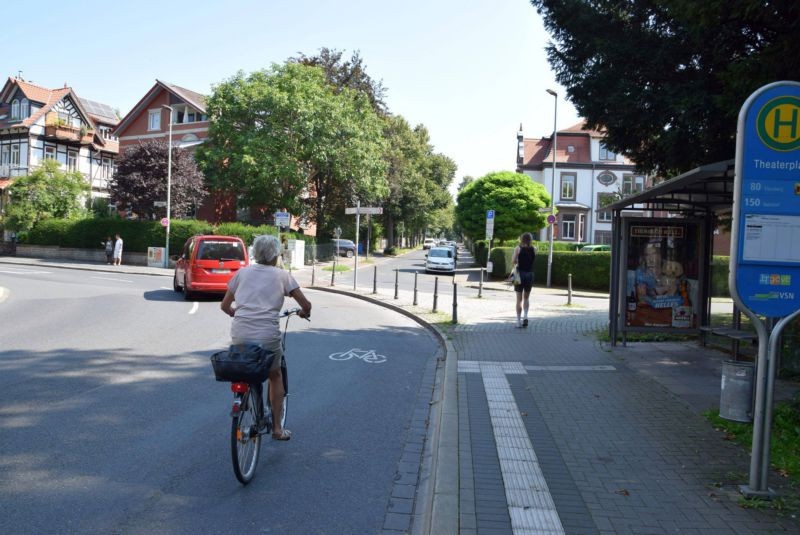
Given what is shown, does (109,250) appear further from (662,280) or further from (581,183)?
(581,183)

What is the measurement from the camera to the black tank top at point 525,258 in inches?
534

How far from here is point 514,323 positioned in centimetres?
1485

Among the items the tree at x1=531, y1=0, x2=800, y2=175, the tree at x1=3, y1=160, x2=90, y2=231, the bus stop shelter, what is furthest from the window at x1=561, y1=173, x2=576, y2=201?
the bus stop shelter

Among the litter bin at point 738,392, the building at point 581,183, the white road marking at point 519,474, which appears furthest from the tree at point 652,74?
the building at point 581,183

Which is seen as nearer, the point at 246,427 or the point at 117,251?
the point at 246,427

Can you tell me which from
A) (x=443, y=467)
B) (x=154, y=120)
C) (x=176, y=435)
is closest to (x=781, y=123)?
(x=443, y=467)

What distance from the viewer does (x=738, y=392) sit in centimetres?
606

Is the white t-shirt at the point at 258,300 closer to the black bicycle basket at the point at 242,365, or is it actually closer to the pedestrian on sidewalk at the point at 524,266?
the black bicycle basket at the point at 242,365

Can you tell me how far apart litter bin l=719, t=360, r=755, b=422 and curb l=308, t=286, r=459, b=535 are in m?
2.58

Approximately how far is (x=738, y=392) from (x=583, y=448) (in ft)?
5.54

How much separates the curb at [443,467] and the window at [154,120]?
47962mm

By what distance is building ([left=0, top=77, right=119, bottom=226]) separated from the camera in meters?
50.7

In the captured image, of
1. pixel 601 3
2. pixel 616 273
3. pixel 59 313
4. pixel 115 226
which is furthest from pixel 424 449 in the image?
pixel 115 226

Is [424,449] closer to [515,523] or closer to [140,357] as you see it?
[515,523]
